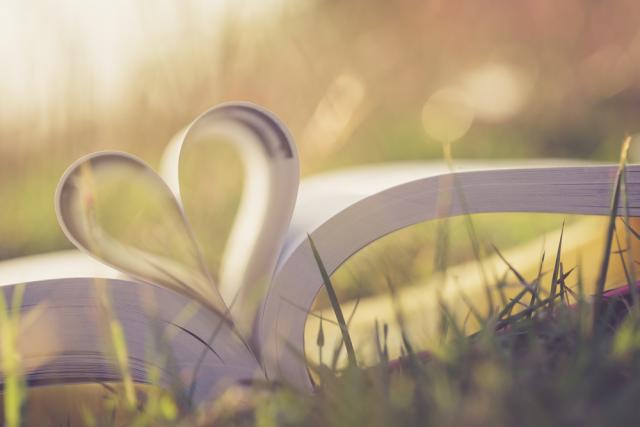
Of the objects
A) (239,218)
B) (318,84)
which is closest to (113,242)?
(239,218)

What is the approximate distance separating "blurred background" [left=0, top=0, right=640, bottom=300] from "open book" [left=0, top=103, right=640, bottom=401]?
0.60 meters

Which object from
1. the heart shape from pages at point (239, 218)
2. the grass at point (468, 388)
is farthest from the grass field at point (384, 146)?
the heart shape from pages at point (239, 218)

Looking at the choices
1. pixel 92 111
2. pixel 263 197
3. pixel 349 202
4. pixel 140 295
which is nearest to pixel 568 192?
pixel 349 202

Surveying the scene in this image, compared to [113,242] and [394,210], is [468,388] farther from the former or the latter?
[113,242]

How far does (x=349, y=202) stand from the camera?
2.96 feet

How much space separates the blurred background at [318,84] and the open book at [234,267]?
0.60 metres

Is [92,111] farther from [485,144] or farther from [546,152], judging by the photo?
[546,152]

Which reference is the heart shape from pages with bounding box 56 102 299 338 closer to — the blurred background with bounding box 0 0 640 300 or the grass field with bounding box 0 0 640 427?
the grass field with bounding box 0 0 640 427

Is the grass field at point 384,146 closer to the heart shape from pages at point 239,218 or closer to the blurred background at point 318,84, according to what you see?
the blurred background at point 318,84

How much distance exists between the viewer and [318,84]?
285 cm

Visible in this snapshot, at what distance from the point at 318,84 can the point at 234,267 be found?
1970 mm

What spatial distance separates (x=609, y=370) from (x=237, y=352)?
0.46 m

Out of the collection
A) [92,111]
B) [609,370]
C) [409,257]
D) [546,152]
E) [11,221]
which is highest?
[546,152]

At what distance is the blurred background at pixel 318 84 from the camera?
2.17 meters
